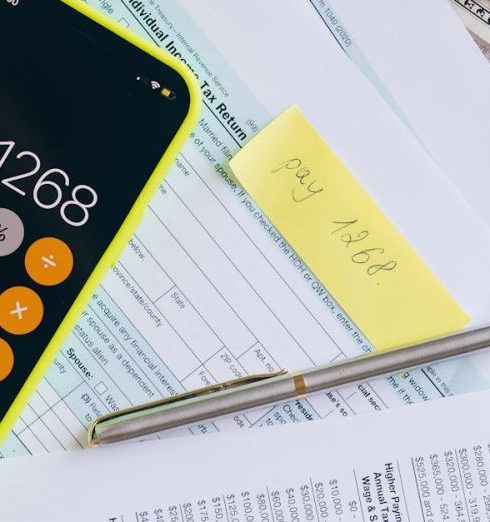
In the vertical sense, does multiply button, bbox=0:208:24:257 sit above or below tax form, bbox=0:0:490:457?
above

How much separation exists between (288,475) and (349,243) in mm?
139

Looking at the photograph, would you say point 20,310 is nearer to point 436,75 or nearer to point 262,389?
point 262,389

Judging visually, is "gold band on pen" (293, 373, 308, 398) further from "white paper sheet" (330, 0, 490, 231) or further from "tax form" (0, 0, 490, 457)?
"white paper sheet" (330, 0, 490, 231)

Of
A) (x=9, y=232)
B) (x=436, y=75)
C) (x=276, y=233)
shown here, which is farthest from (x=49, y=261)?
(x=436, y=75)

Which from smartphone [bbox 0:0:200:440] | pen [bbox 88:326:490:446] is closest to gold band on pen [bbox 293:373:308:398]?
pen [bbox 88:326:490:446]

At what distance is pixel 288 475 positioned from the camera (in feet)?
1.52

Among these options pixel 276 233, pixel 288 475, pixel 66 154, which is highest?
pixel 66 154

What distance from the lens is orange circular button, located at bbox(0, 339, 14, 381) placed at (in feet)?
1.44

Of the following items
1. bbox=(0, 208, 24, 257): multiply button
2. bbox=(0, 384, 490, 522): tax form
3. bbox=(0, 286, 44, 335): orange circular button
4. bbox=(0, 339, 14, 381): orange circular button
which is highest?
bbox=(0, 208, 24, 257): multiply button

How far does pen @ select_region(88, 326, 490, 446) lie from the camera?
45 cm

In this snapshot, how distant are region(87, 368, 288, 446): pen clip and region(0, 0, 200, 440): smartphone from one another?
4cm

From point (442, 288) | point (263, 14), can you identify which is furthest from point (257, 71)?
point (442, 288)

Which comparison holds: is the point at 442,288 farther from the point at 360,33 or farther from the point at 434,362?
the point at 360,33

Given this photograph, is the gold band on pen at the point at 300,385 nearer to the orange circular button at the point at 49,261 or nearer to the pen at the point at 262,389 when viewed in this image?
the pen at the point at 262,389
